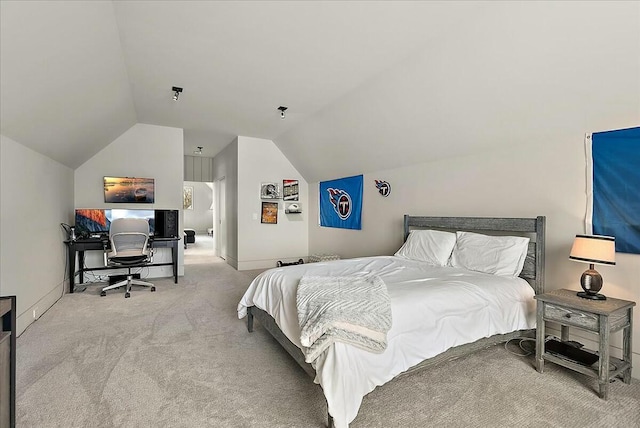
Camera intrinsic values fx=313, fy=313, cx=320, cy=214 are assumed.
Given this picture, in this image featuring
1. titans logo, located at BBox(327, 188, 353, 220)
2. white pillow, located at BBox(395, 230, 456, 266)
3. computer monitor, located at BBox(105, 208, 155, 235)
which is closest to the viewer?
white pillow, located at BBox(395, 230, 456, 266)

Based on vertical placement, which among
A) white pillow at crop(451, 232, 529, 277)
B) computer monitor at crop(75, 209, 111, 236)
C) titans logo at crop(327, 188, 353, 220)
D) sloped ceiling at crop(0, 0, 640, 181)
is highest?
sloped ceiling at crop(0, 0, 640, 181)

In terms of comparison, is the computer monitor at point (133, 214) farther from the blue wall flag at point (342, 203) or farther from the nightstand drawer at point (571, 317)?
the nightstand drawer at point (571, 317)

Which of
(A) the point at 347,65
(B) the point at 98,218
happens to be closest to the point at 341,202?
(A) the point at 347,65

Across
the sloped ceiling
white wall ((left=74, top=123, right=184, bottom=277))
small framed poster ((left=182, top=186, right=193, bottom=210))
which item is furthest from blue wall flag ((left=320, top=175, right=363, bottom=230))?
small framed poster ((left=182, top=186, right=193, bottom=210))

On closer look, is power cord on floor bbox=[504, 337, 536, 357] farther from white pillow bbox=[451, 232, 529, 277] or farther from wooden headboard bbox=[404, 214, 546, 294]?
white pillow bbox=[451, 232, 529, 277]

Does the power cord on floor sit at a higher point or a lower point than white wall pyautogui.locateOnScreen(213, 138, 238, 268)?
lower

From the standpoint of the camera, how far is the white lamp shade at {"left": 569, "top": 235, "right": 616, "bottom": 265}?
228 cm

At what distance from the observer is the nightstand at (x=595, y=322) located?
83.5 inches

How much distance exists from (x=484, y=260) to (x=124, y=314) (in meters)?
4.15

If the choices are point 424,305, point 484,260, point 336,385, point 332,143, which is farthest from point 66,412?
point 332,143

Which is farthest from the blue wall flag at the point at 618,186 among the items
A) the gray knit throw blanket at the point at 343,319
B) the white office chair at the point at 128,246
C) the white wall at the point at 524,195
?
the white office chair at the point at 128,246

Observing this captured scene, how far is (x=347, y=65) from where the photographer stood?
3258mm

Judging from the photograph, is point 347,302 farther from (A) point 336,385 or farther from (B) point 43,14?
(B) point 43,14

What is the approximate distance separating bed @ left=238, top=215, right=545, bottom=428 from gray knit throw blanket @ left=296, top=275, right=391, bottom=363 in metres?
0.05
